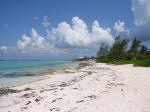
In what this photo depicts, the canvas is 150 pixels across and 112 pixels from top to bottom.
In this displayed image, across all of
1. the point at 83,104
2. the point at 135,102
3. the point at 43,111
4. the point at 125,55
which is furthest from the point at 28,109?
the point at 125,55

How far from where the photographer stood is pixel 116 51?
5812cm

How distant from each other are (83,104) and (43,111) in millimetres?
1895

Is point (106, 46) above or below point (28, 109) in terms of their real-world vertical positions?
above

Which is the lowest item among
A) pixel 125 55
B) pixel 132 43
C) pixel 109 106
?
pixel 109 106

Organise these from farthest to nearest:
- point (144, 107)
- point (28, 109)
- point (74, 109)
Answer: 1. point (28, 109)
2. point (74, 109)
3. point (144, 107)

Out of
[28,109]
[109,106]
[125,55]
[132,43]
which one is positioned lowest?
[28,109]

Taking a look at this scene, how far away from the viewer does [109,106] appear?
486 cm

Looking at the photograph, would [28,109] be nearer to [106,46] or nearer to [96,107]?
[96,107]

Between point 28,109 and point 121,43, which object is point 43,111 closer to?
point 28,109

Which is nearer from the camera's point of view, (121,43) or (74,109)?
(74,109)

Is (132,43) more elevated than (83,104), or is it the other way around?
(132,43)

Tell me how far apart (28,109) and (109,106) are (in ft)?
12.6

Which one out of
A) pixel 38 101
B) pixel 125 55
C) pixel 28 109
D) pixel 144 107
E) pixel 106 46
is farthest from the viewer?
pixel 106 46

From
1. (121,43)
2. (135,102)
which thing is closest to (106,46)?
(121,43)
